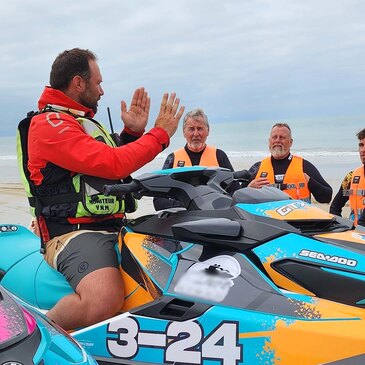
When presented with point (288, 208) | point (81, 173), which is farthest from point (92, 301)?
point (288, 208)

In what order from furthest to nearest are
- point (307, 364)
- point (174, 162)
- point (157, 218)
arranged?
point (174, 162) < point (157, 218) < point (307, 364)

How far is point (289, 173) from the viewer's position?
20.4 feet

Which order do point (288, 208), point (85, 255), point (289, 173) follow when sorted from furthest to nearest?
point (289, 173), point (85, 255), point (288, 208)

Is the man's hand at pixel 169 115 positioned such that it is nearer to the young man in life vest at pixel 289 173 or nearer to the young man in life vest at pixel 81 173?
the young man in life vest at pixel 81 173

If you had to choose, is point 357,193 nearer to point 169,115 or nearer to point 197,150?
point 197,150

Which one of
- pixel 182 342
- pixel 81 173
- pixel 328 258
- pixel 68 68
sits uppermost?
pixel 68 68

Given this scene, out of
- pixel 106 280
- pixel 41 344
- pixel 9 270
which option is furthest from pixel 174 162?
pixel 41 344

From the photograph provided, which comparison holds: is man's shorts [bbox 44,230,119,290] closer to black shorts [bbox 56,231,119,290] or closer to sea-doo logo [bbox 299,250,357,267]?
black shorts [bbox 56,231,119,290]

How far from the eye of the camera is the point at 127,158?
2906 mm

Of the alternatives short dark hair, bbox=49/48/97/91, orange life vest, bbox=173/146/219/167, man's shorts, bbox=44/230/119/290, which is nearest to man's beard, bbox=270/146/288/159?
orange life vest, bbox=173/146/219/167

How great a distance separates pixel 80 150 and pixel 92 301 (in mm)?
783

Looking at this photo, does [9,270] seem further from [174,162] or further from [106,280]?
[174,162]

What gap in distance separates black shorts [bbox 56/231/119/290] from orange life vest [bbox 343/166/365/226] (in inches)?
152

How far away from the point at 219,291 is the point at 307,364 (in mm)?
454
